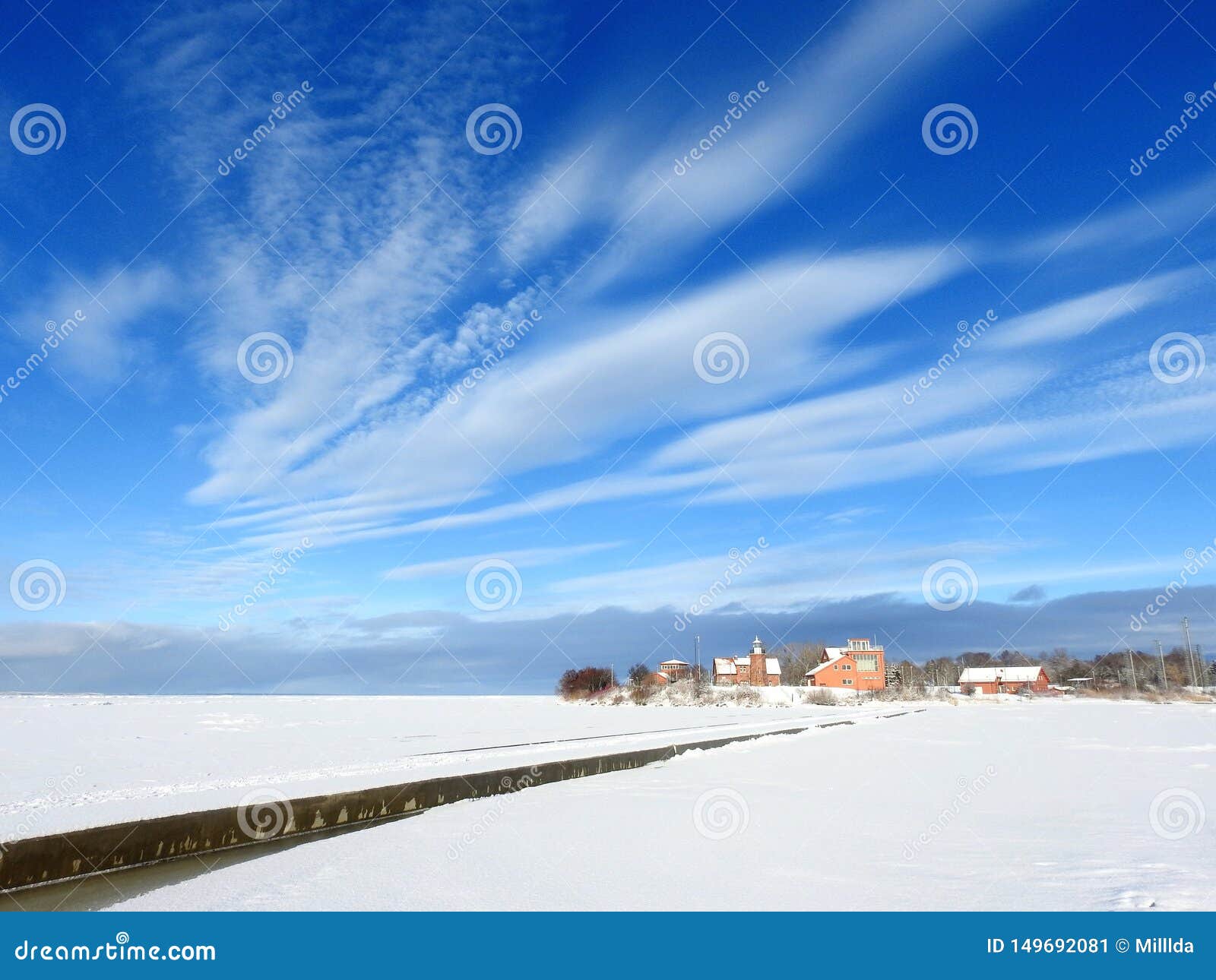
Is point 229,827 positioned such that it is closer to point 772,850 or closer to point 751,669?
point 772,850

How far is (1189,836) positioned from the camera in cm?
739

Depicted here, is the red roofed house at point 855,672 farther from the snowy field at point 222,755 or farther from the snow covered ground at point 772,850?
the snow covered ground at point 772,850

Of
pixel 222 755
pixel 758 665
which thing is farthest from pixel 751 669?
pixel 222 755

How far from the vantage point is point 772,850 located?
7031 mm

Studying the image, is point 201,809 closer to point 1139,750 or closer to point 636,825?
→ point 636,825

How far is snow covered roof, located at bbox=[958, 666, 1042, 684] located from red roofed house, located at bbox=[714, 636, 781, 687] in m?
30.7

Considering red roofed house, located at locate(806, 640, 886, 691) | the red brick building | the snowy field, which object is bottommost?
the red brick building

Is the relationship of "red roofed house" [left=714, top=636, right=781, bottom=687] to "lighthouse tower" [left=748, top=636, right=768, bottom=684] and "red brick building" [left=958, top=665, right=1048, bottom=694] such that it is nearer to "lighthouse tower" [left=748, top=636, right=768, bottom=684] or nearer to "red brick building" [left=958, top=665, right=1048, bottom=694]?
"lighthouse tower" [left=748, top=636, right=768, bottom=684]

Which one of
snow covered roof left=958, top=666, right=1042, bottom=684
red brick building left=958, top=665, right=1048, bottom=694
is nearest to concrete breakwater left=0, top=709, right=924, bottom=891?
red brick building left=958, top=665, right=1048, bottom=694

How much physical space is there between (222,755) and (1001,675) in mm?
123641

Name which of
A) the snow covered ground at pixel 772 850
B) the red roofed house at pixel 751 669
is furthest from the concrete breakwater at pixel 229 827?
the red roofed house at pixel 751 669

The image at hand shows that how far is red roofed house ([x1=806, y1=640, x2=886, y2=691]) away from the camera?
9688 cm

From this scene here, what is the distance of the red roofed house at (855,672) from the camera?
318 feet

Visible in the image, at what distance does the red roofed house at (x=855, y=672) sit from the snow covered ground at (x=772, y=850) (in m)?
87.7
